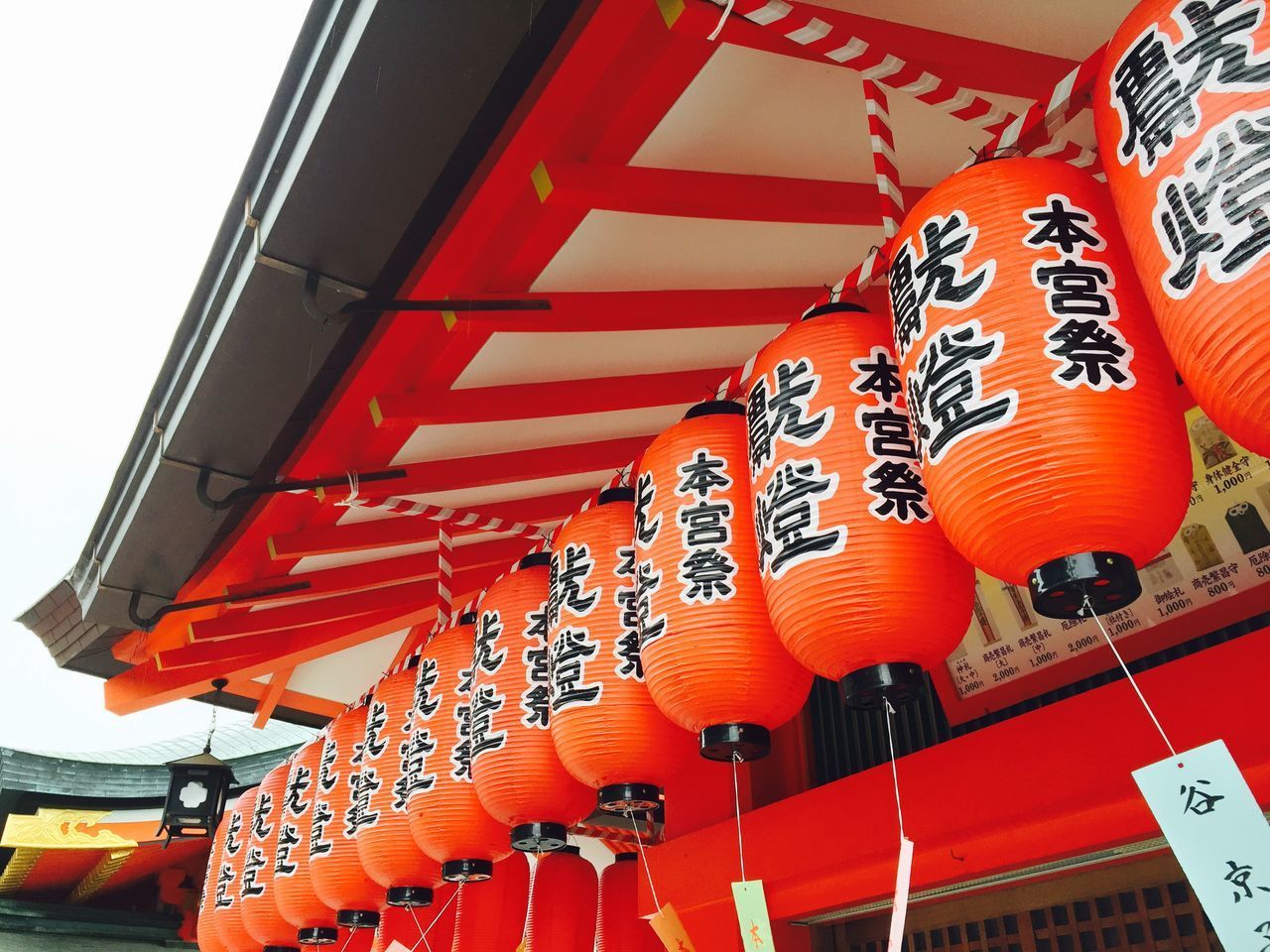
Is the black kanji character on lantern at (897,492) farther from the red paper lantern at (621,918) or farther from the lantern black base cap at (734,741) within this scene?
the red paper lantern at (621,918)

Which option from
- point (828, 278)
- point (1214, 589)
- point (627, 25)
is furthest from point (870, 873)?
point (627, 25)

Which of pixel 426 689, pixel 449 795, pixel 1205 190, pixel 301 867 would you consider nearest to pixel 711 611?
pixel 1205 190

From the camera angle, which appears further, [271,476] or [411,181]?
[271,476]

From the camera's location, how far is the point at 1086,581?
6.01ft

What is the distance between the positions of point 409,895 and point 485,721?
132 cm

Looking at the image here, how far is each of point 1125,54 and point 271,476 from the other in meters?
4.01

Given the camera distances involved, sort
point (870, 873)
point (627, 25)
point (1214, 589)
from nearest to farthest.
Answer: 1. point (627, 25)
2. point (1214, 589)
3. point (870, 873)

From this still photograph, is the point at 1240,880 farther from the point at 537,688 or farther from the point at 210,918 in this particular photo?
the point at 210,918

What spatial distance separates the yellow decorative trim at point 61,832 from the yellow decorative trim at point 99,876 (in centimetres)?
32

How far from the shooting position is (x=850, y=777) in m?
3.81

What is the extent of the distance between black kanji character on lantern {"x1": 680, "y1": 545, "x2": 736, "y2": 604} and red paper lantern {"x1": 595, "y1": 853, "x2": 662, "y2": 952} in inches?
99.6

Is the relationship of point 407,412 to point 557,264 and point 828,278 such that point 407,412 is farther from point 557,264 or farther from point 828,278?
point 828,278

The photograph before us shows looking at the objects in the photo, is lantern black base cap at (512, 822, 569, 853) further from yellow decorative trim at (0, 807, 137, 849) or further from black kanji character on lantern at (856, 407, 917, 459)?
yellow decorative trim at (0, 807, 137, 849)

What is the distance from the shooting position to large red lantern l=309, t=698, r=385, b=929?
483 centimetres
